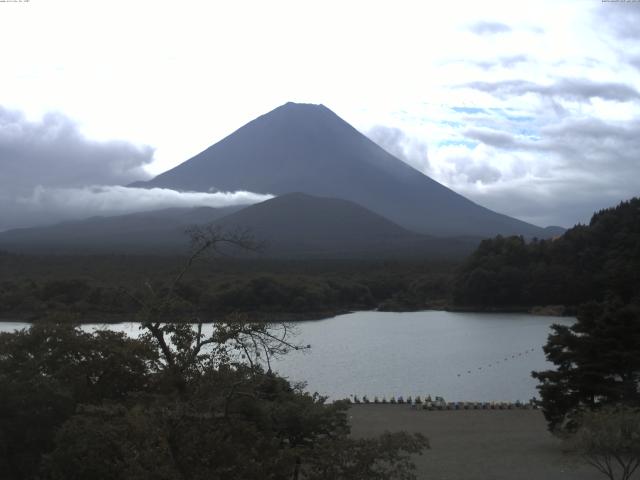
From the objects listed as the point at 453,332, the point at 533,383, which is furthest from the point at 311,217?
the point at 533,383

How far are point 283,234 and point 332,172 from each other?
31.9m

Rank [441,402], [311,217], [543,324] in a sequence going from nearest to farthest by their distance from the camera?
1. [441,402]
2. [543,324]
3. [311,217]

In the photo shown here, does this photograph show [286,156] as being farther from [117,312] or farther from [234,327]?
[234,327]

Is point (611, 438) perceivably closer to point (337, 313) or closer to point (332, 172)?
point (337, 313)

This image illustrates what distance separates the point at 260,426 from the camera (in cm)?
628

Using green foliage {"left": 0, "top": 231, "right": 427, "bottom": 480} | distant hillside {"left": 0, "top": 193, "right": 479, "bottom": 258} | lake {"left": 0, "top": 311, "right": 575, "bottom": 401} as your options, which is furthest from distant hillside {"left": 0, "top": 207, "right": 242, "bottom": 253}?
green foliage {"left": 0, "top": 231, "right": 427, "bottom": 480}

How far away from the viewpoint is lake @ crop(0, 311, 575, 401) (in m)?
20.3

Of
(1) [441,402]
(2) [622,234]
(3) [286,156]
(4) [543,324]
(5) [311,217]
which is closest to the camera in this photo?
(1) [441,402]

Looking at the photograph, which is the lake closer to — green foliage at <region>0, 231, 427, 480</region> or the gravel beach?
the gravel beach

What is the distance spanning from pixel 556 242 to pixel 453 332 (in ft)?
56.9

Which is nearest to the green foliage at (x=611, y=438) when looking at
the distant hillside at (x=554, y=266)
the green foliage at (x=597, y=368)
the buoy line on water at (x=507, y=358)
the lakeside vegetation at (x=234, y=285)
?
the green foliage at (x=597, y=368)

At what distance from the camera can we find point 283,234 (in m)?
79.2

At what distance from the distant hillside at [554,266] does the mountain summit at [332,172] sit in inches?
1922

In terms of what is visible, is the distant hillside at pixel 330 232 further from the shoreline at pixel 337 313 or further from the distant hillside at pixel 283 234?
the shoreline at pixel 337 313
